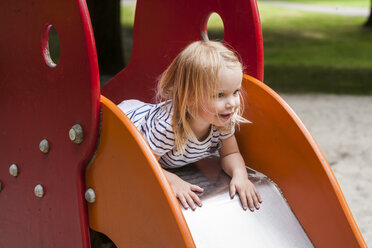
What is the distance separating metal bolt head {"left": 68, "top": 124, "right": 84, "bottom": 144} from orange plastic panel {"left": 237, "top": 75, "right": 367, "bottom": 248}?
0.55 m

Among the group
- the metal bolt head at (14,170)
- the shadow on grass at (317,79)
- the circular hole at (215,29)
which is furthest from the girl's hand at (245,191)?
the circular hole at (215,29)

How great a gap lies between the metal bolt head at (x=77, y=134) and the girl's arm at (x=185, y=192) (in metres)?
0.28

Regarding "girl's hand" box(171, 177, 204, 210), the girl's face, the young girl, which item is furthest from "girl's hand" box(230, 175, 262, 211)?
the girl's face

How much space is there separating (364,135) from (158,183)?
261 cm

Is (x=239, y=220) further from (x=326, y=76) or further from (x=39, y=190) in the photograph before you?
(x=326, y=76)

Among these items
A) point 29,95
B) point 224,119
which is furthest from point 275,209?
point 29,95

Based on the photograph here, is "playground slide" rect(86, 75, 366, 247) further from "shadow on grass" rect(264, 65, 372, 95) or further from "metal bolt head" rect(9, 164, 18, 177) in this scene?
"shadow on grass" rect(264, 65, 372, 95)

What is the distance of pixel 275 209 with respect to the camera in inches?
54.2

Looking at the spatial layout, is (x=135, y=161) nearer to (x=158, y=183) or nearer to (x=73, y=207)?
(x=158, y=183)

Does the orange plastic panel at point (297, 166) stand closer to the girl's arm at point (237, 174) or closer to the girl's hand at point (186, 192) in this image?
the girl's arm at point (237, 174)

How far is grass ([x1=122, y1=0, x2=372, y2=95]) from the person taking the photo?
17.1ft

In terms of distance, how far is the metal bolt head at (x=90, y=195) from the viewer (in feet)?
4.20

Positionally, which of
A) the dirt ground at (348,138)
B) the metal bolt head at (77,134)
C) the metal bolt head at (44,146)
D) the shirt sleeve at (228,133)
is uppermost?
the metal bolt head at (77,134)

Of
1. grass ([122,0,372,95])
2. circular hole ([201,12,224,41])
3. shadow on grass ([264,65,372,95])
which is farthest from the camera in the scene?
circular hole ([201,12,224,41])
